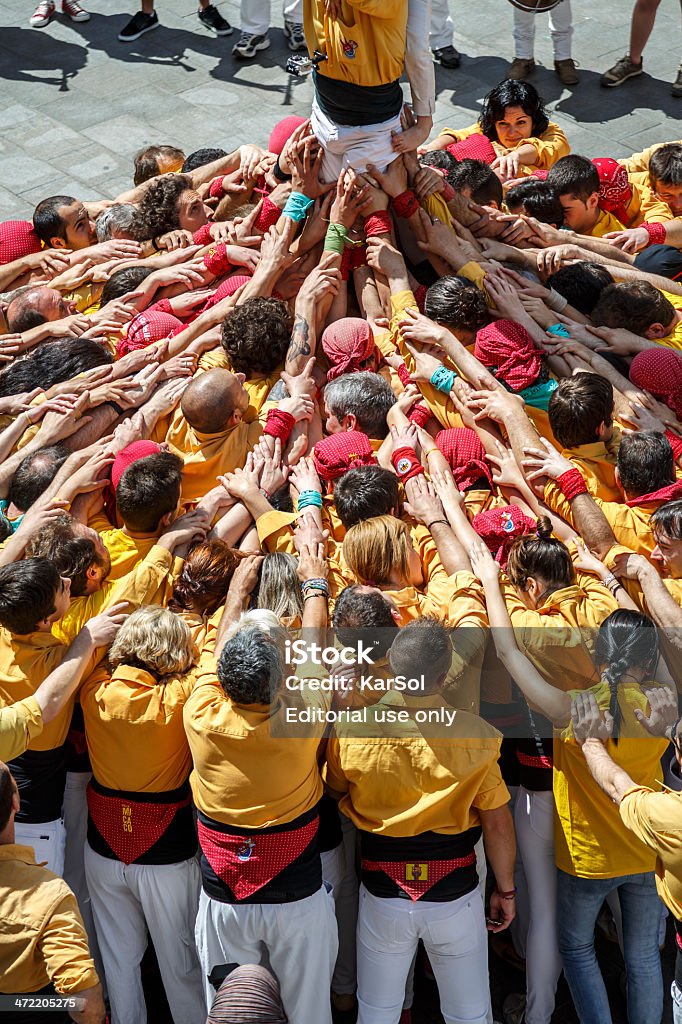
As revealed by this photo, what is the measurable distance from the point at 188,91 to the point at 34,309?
16.4ft

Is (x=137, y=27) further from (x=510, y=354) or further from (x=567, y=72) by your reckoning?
(x=510, y=354)

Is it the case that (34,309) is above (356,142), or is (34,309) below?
below

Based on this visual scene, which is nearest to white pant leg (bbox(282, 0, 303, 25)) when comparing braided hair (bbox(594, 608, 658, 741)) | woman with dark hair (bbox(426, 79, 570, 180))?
woman with dark hair (bbox(426, 79, 570, 180))

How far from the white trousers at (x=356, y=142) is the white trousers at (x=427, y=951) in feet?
12.3

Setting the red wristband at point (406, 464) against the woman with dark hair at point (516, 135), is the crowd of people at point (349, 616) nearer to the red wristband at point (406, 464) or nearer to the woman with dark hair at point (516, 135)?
the red wristband at point (406, 464)

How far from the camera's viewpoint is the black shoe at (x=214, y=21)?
11.1 metres

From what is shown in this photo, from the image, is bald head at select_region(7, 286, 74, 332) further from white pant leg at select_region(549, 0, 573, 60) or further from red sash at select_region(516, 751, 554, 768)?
white pant leg at select_region(549, 0, 573, 60)

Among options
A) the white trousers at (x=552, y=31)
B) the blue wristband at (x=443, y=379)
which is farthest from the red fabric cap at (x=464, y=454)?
the white trousers at (x=552, y=31)

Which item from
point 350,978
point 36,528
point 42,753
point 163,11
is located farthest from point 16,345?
point 163,11

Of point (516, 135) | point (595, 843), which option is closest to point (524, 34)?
point (516, 135)

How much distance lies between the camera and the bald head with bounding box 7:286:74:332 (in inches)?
249

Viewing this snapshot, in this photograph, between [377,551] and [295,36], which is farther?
[295,36]

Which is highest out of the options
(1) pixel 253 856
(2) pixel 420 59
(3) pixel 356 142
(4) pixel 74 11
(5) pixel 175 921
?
(2) pixel 420 59

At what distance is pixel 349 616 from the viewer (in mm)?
4117
